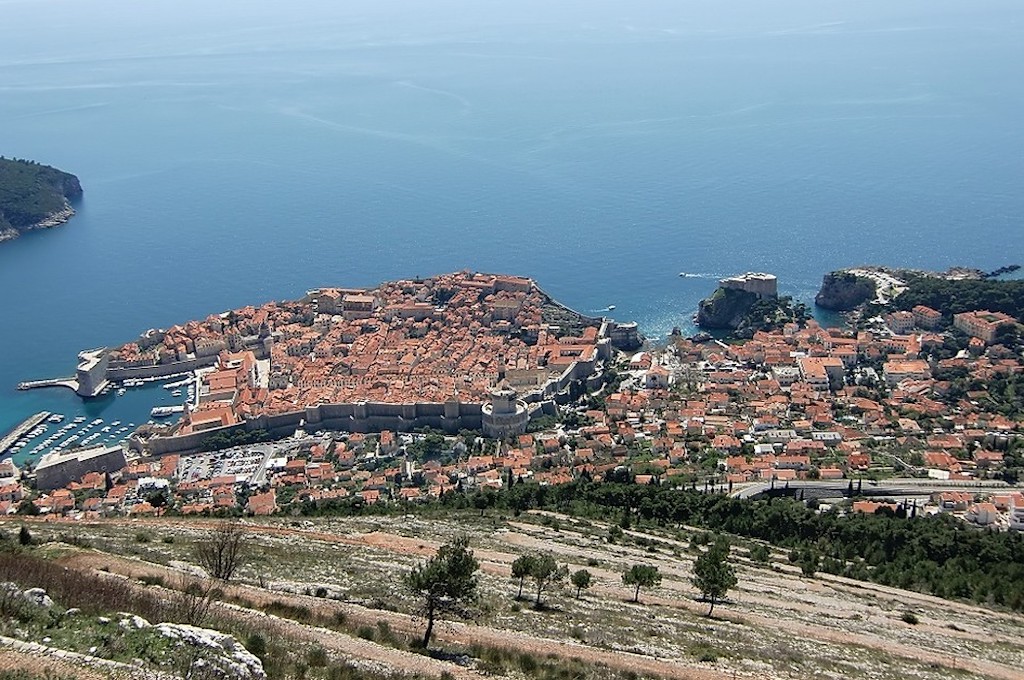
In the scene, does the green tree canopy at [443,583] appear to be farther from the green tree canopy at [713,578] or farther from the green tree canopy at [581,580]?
the green tree canopy at [713,578]

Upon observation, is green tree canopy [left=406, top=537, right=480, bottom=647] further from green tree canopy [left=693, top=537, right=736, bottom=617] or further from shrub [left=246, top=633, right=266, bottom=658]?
green tree canopy [left=693, top=537, right=736, bottom=617]

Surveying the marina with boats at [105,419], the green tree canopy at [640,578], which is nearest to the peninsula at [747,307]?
A: the marina with boats at [105,419]

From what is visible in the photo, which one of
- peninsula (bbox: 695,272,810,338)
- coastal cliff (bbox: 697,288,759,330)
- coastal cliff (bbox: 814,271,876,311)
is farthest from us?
coastal cliff (bbox: 814,271,876,311)

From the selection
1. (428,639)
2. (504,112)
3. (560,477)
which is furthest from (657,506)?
(504,112)

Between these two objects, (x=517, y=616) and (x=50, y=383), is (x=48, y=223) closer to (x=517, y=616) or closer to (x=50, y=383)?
(x=50, y=383)

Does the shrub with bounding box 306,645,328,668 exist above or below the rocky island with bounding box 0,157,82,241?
below

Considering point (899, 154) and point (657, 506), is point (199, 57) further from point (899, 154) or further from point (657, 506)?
point (657, 506)

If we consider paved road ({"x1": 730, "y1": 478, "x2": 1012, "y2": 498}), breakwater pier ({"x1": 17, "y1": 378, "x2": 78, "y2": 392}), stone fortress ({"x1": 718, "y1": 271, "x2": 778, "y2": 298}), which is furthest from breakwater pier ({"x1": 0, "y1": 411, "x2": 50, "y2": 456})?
stone fortress ({"x1": 718, "y1": 271, "x2": 778, "y2": 298})

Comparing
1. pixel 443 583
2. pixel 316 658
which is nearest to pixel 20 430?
pixel 443 583
